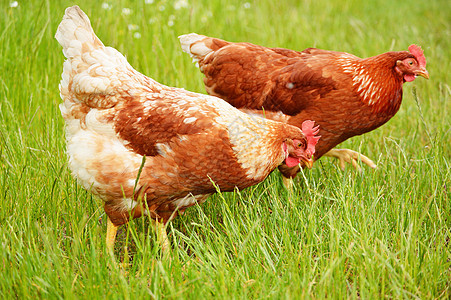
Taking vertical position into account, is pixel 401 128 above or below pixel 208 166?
below

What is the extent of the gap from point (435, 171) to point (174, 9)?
423 cm

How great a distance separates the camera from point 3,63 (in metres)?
4.49

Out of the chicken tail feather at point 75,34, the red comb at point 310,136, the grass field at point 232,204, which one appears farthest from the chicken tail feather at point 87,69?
the red comb at point 310,136

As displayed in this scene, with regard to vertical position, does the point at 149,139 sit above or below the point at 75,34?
below

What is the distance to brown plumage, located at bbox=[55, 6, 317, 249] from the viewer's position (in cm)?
300

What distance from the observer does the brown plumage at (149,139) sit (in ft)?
9.84

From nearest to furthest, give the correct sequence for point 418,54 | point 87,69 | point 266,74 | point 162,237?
point 162,237, point 87,69, point 418,54, point 266,74

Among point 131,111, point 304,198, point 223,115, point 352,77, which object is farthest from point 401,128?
point 131,111

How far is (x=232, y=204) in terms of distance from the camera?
11.8 feet

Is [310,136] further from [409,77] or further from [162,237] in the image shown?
[162,237]

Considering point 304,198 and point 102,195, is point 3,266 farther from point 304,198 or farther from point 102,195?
point 304,198

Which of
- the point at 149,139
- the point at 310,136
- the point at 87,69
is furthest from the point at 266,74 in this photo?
the point at 87,69

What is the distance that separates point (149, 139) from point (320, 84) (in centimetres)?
149

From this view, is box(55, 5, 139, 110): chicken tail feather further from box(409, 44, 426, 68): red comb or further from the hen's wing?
box(409, 44, 426, 68): red comb
